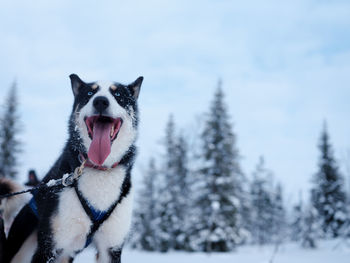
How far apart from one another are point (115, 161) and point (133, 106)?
64 cm

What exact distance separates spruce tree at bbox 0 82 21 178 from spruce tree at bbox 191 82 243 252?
13.0 metres

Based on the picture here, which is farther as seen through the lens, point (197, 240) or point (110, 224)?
point (197, 240)

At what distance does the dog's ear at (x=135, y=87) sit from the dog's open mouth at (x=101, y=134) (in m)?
0.66

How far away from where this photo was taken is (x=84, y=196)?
9.94 ft

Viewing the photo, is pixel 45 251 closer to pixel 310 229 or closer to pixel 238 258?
pixel 238 258

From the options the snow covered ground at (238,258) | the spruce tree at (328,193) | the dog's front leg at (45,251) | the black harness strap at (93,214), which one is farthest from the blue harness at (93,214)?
the spruce tree at (328,193)

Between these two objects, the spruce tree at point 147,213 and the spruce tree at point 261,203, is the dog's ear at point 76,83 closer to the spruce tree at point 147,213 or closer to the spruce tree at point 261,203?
the spruce tree at point 147,213

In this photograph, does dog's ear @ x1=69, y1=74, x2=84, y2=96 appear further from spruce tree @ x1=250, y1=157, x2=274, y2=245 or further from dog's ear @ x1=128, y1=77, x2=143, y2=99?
spruce tree @ x1=250, y1=157, x2=274, y2=245

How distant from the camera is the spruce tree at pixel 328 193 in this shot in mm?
27969

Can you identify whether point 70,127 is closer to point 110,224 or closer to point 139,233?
point 110,224

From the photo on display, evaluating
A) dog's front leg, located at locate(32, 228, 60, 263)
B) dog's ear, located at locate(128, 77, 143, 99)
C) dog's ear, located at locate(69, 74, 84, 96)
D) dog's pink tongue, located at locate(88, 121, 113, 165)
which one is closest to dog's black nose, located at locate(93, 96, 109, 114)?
dog's pink tongue, located at locate(88, 121, 113, 165)

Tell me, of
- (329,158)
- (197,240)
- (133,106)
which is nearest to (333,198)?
(329,158)

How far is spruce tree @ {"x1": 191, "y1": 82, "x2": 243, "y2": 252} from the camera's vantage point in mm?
20562

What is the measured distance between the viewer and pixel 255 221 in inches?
1678
